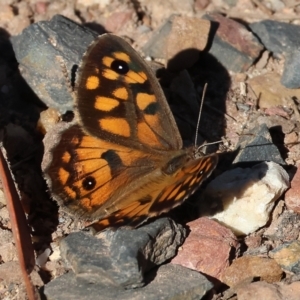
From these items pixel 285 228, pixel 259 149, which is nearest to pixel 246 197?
pixel 285 228

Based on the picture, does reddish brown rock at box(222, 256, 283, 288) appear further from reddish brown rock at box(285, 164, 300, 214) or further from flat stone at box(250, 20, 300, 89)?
flat stone at box(250, 20, 300, 89)

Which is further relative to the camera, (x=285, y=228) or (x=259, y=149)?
(x=259, y=149)

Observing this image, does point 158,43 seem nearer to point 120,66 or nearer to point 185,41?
point 185,41

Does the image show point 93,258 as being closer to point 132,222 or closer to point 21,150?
point 132,222

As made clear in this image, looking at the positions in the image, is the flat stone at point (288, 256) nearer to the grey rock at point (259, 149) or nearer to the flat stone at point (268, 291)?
the flat stone at point (268, 291)

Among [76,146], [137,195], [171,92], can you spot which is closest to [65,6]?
[171,92]

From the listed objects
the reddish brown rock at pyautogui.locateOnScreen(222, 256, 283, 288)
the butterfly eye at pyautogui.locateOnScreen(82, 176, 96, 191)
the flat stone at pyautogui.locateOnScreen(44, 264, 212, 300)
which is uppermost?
the butterfly eye at pyautogui.locateOnScreen(82, 176, 96, 191)

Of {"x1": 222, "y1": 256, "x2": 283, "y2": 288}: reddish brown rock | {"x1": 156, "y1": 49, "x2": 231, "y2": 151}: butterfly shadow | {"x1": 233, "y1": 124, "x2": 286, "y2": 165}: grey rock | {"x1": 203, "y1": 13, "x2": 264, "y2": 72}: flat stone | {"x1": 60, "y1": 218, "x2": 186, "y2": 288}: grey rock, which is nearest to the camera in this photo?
{"x1": 60, "y1": 218, "x2": 186, "y2": 288}: grey rock

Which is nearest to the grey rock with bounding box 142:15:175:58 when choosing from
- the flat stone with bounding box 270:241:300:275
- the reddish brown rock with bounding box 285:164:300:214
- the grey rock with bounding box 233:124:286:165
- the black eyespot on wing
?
the grey rock with bounding box 233:124:286:165
